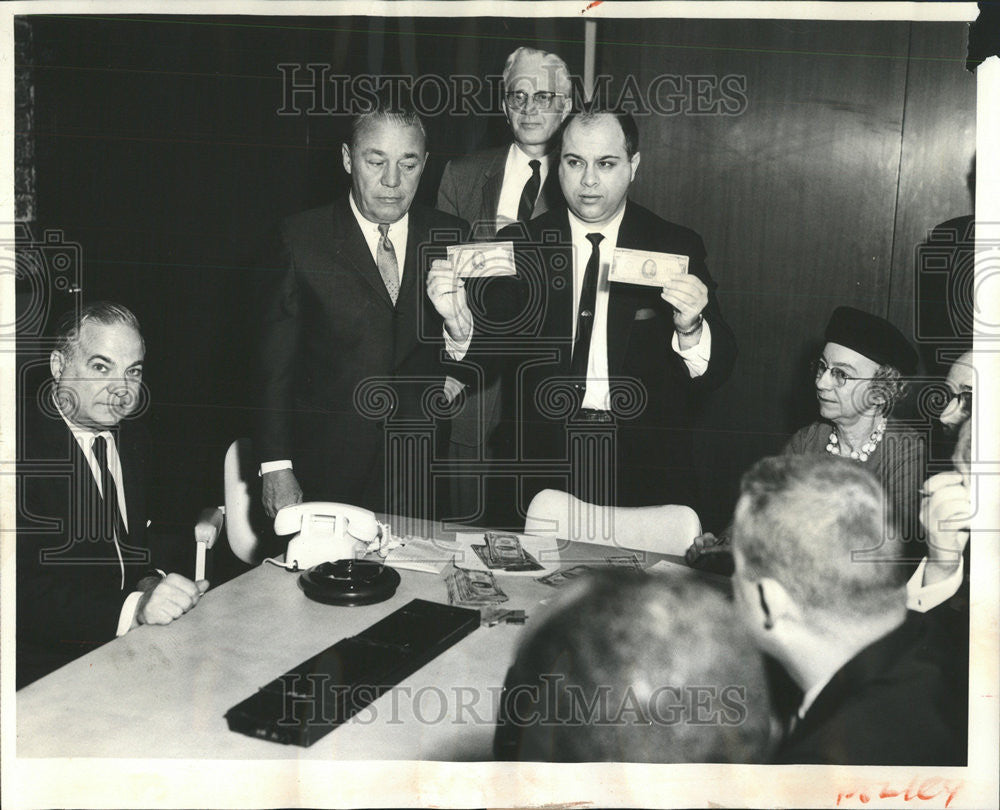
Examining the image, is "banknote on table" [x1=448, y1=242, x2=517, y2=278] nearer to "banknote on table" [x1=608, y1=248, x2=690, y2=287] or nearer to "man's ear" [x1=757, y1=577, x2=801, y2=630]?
"banknote on table" [x1=608, y1=248, x2=690, y2=287]

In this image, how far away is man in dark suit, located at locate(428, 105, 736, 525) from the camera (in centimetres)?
193

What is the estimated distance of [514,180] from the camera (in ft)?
6.36

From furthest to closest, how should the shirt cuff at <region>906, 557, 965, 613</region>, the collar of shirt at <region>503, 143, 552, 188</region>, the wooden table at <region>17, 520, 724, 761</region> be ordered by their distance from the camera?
the collar of shirt at <region>503, 143, 552, 188</region>, the shirt cuff at <region>906, 557, 965, 613</region>, the wooden table at <region>17, 520, 724, 761</region>

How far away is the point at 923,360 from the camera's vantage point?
1.88m

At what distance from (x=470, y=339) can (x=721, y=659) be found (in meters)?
0.87

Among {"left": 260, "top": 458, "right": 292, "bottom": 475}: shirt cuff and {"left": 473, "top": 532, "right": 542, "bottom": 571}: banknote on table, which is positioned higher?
{"left": 260, "top": 458, "right": 292, "bottom": 475}: shirt cuff

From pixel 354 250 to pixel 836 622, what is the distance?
1.29m

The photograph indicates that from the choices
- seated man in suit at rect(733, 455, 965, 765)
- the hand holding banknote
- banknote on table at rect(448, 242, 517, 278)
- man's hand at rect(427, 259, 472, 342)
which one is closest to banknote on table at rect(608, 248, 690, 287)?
the hand holding banknote

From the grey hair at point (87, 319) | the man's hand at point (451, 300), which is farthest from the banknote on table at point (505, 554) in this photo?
the grey hair at point (87, 319)

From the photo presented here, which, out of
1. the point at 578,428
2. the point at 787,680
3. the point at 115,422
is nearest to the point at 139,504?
the point at 115,422

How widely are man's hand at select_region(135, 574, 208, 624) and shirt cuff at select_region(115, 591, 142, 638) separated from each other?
0.11 metres

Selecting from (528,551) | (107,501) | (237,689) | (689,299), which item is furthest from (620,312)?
(107,501)

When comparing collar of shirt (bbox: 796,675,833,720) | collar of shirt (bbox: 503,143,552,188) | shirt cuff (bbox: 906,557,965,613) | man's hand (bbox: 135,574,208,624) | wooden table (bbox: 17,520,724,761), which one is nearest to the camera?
wooden table (bbox: 17,520,724,761)

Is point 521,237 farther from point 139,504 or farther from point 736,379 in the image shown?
point 139,504
